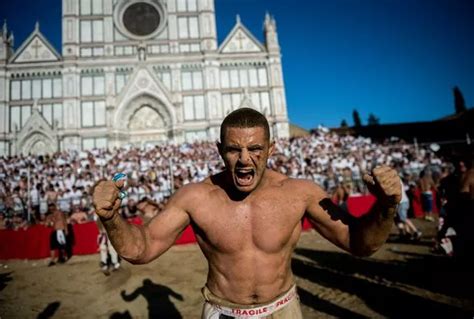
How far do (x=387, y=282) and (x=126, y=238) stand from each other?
5.63 m

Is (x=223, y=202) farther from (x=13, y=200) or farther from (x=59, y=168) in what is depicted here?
(x=59, y=168)

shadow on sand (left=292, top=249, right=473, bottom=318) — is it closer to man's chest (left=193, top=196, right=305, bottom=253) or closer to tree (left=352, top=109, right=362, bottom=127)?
man's chest (left=193, top=196, right=305, bottom=253)

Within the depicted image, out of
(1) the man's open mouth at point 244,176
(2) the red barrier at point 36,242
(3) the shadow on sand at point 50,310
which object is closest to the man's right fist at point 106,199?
(1) the man's open mouth at point 244,176

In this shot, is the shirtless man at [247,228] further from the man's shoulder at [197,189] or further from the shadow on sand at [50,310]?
the shadow on sand at [50,310]

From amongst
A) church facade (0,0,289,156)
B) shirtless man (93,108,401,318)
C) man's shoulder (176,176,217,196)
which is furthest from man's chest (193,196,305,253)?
church facade (0,0,289,156)

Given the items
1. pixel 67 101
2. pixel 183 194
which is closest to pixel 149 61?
pixel 67 101

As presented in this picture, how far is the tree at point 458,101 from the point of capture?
152ft

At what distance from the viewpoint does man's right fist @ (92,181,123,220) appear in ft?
5.19

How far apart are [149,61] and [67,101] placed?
9.02m

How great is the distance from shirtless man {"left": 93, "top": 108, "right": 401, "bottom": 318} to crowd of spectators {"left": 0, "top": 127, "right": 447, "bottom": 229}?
7213 millimetres

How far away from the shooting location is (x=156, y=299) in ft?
19.5

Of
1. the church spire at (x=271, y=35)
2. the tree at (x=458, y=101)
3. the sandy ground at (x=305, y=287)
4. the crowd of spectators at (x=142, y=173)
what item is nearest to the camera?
the sandy ground at (x=305, y=287)

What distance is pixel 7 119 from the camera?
28.7m

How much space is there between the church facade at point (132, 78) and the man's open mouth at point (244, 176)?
2777 centimetres
